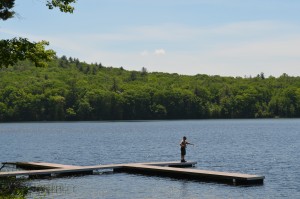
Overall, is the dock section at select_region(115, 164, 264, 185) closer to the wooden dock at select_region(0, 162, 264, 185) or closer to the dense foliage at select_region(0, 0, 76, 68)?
the wooden dock at select_region(0, 162, 264, 185)

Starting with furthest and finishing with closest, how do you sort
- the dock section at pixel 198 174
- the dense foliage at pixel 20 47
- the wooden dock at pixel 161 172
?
the wooden dock at pixel 161 172 < the dock section at pixel 198 174 < the dense foliage at pixel 20 47

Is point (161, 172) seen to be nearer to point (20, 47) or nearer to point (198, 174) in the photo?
point (198, 174)

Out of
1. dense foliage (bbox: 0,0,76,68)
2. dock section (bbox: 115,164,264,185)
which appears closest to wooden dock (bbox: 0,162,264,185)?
dock section (bbox: 115,164,264,185)

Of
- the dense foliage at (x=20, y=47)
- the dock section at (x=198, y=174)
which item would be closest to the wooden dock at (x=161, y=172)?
the dock section at (x=198, y=174)

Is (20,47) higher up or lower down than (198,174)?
higher up

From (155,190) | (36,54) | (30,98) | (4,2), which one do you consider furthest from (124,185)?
(30,98)

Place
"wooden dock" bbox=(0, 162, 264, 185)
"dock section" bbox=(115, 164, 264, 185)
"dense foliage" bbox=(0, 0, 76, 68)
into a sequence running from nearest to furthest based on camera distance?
"dense foliage" bbox=(0, 0, 76, 68)
"dock section" bbox=(115, 164, 264, 185)
"wooden dock" bbox=(0, 162, 264, 185)

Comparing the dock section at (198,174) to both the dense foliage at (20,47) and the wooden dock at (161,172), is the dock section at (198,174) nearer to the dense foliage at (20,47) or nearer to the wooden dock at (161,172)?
the wooden dock at (161,172)

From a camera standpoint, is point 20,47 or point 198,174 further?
point 198,174

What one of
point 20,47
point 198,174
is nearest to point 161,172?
point 198,174

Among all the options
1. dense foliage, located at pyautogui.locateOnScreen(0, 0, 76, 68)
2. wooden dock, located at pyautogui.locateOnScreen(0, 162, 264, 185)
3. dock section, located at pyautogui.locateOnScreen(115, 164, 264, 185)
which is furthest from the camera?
wooden dock, located at pyautogui.locateOnScreen(0, 162, 264, 185)

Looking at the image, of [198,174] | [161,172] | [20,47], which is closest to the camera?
[20,47]

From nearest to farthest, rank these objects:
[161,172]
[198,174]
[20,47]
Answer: [20,47], [198,174], [161,172]

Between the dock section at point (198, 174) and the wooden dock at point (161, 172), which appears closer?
the dock section at point (198, 174)
